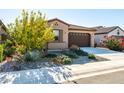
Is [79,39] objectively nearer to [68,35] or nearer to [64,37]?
[68,35]

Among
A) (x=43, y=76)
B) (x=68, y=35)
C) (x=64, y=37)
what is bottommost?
(x=43, y=76)

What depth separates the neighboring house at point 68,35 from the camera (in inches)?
881

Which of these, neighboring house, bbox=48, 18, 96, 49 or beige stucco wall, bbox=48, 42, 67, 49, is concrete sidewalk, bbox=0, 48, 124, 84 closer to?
beige stucco wall, bbox=48, 42, 67, 49

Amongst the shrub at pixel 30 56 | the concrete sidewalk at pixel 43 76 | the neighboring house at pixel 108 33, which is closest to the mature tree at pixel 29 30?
the shrub at pixel 30 56

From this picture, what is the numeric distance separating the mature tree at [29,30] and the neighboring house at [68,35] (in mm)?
6817

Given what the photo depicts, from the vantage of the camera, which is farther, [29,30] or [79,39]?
[79,39]

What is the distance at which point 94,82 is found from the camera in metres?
9.61

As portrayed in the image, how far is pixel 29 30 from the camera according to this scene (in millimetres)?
14086

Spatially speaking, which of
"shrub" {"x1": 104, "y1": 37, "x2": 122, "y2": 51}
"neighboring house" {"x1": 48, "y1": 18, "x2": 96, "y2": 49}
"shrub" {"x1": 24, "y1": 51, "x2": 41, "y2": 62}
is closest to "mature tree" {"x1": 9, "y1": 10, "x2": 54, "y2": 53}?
"shrub" {"x1": 24, "y1": 51, "x2": 41, "y2": 62}

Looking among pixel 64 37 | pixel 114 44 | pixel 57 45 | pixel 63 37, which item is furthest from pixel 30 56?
pixel 114 44

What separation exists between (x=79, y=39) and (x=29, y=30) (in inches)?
508
